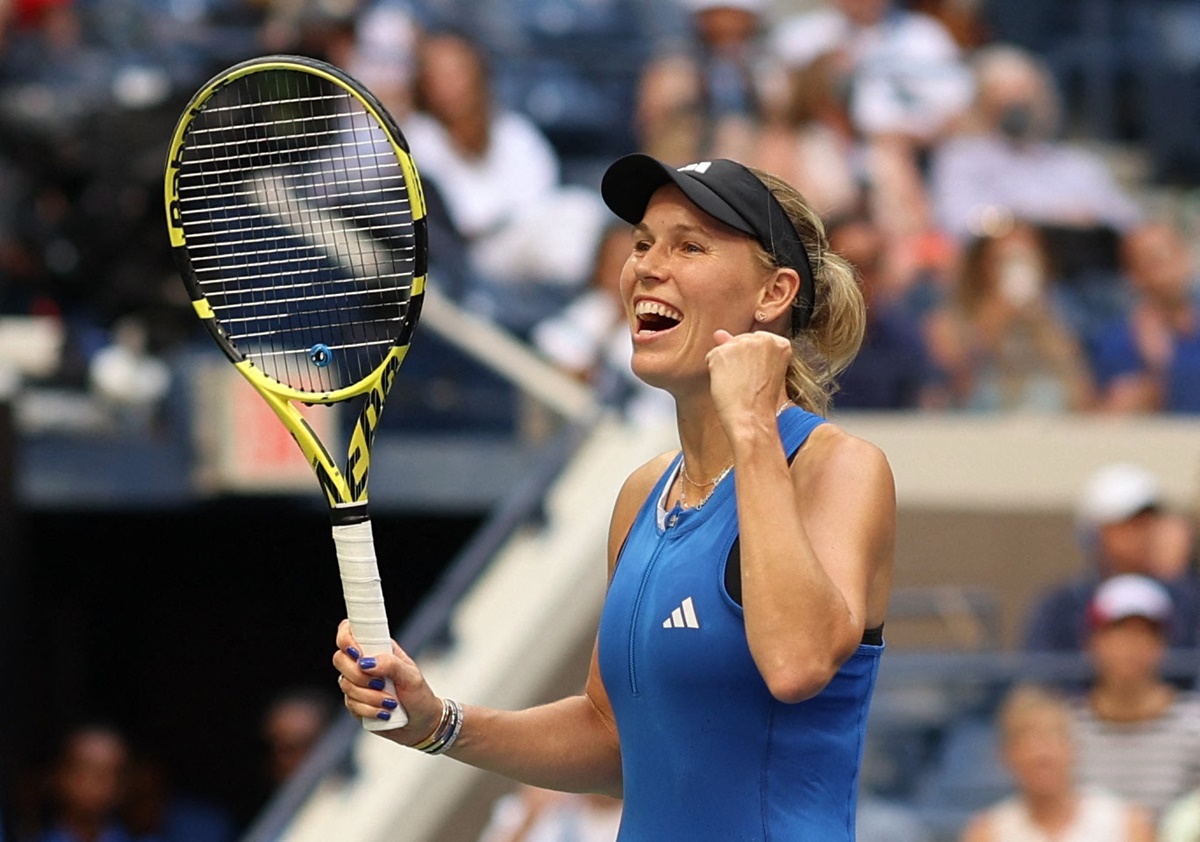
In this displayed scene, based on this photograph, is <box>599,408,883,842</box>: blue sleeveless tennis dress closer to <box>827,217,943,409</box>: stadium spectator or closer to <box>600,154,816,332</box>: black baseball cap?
<box>600,154,816,332</box>: black baseball cap


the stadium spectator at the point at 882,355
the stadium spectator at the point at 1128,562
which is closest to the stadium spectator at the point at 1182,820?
the stadium spectator at the point at 1128,562

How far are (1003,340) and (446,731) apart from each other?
15.6 ft

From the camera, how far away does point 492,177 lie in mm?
8469

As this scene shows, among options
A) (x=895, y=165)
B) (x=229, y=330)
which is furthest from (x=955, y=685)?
(x=229, y=330)

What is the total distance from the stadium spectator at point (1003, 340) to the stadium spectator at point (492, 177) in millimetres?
1309

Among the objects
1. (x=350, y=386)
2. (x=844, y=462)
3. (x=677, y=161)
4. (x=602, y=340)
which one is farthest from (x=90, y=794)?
(x=844, y=462)

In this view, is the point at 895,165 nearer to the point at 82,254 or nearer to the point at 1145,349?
the point at 1145,349

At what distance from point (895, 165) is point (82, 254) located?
3.08m

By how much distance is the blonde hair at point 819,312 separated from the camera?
2.98 m

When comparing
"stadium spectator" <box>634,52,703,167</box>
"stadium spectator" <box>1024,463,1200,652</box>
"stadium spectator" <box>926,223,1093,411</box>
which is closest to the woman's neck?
"stadium spectator" <box>1024,463,1200,652</box>

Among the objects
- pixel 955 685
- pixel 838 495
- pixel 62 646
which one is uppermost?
pixel 838 495

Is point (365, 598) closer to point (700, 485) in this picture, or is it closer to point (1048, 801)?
point (700, 485)

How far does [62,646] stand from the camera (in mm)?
9719

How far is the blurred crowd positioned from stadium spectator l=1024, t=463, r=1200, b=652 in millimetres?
905
